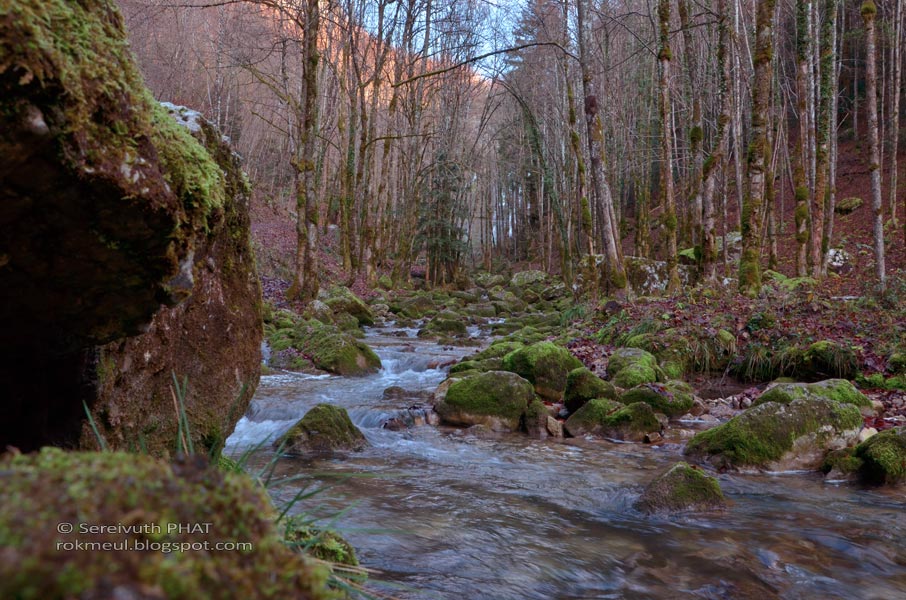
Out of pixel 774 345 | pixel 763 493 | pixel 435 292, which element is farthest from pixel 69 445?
pixel 435 292

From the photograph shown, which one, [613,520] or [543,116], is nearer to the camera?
[613,520]

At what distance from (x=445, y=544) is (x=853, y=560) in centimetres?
289

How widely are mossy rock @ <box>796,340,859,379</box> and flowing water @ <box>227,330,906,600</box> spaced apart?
362cm

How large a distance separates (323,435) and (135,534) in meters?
5.80

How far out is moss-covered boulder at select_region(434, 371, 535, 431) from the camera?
25.9ft

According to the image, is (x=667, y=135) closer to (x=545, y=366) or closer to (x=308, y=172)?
(x=545, y=366)

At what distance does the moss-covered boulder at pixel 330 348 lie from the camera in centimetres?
1154

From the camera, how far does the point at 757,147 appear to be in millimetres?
11859

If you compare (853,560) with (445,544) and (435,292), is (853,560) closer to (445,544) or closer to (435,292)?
(445,544)

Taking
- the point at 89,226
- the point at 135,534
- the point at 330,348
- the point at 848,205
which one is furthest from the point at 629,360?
the point at 848,205

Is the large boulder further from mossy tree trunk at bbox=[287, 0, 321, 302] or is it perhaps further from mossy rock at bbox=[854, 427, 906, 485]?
mossy tree trunk at bbox=[287, 0, 321, 302]

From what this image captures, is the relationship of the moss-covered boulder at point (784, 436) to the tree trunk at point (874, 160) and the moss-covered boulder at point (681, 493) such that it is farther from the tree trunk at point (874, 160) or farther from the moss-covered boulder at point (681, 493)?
the tree trunk at point (874, 160)

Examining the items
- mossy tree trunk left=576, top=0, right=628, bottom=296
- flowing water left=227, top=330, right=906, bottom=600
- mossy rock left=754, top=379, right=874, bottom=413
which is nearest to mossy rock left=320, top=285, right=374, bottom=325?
mossy tree trunk left=576, top=0, right=628, bottom=296

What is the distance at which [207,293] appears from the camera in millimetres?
3709
